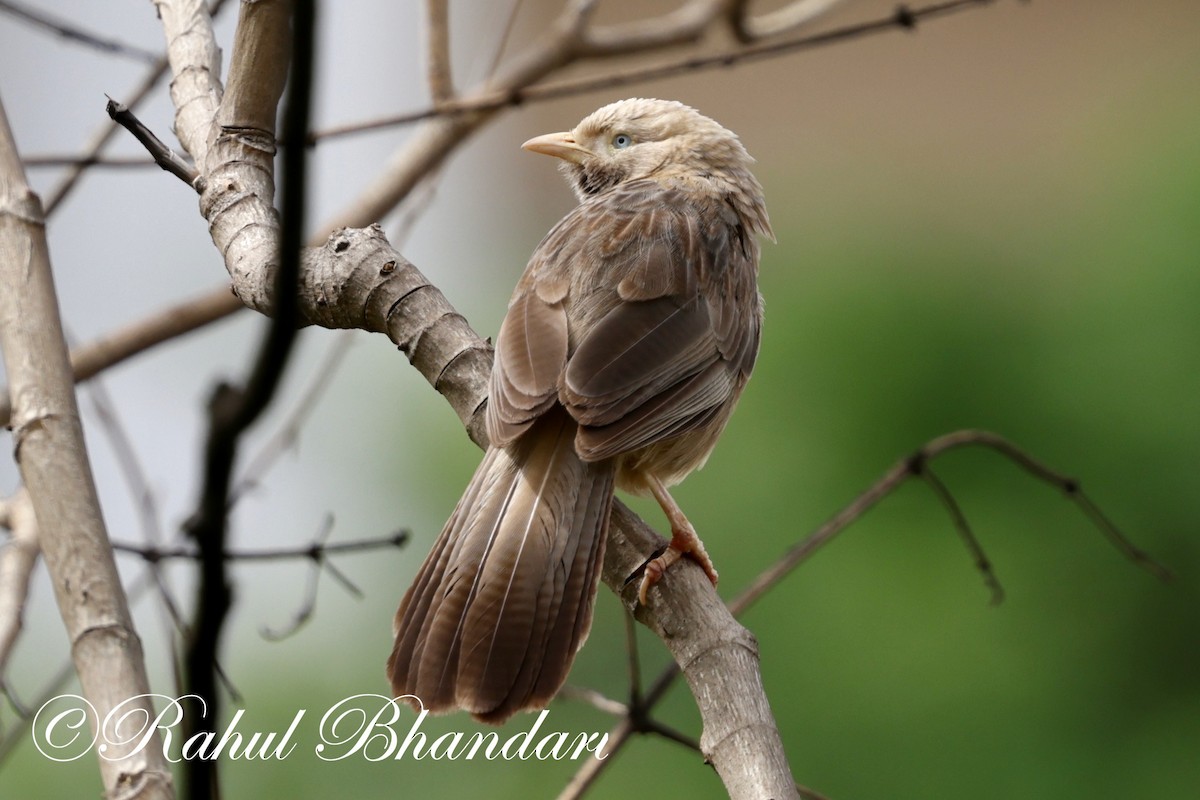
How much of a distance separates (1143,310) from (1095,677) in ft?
6.80

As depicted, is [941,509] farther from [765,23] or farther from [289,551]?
[289,551]

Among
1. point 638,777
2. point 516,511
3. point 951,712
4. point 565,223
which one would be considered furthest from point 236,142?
point 951,712

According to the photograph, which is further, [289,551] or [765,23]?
[765,23]

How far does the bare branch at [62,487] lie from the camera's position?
169 centimetres

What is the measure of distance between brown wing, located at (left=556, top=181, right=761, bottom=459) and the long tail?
151mm

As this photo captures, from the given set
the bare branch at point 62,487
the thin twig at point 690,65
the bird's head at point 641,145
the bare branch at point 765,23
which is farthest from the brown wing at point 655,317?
the bare branch at point 62,487

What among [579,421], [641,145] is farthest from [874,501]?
[641,145]

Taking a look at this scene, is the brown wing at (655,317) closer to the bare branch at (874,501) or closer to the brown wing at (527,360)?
the brown wing at (527,360)

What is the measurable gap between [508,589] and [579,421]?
1.57ft

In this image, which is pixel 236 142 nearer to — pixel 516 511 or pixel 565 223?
pixel 516 511

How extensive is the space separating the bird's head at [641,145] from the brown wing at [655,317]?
39cm

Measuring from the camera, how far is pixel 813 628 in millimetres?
5832

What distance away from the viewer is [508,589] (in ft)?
8.77

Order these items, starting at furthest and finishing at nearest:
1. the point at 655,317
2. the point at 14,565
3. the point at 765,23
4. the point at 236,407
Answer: the point at 765,23 → the point at 655,317 → the point at 14,565 → the point at 236,407
